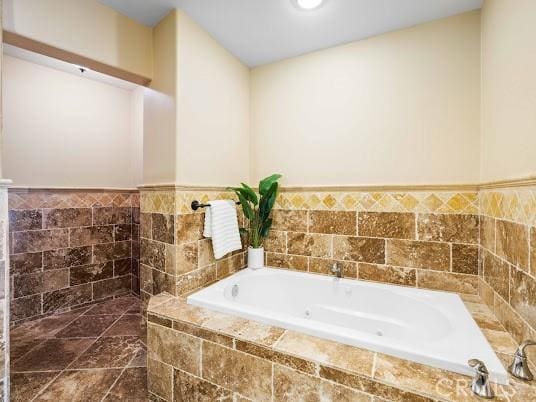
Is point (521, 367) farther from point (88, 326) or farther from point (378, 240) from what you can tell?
point (88, 326)

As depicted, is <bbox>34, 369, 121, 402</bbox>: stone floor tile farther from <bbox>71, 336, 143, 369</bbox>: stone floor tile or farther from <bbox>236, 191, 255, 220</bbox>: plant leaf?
<bbox>236, 191, 255, 220</bbox>: plant leaf

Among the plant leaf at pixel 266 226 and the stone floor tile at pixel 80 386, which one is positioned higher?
the plant leaf at pixel 266 226

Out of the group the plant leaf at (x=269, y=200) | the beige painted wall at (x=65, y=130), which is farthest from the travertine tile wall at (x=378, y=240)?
the beige painted wall at (x=65, y=130)

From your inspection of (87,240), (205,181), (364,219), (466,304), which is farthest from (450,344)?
(87,240)

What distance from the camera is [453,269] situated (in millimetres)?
1696

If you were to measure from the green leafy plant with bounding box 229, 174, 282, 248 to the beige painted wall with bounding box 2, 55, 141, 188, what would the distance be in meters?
1.73

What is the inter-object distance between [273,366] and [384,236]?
4.10ft

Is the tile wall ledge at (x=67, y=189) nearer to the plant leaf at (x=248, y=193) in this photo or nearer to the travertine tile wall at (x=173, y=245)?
the travertine tile wall at (x=173, y=245)

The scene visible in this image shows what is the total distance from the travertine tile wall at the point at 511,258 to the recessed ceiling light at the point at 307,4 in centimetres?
153

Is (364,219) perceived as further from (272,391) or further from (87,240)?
(87,240)

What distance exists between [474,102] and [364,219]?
1.05 m

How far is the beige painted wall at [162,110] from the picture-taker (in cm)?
170

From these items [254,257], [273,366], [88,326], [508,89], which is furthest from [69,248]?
[508,89]

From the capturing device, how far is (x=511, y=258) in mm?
1175
